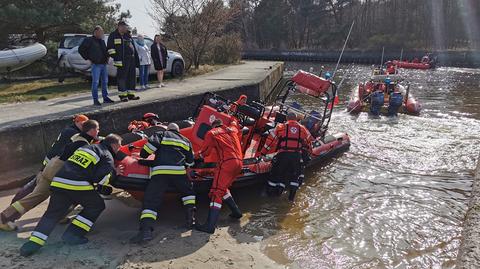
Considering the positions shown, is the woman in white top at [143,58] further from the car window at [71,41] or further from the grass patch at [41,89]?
the car window at [71,41]

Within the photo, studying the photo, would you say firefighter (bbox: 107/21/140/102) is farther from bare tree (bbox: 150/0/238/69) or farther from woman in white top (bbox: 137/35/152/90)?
bare tree (bbox: 150/0/238/69)

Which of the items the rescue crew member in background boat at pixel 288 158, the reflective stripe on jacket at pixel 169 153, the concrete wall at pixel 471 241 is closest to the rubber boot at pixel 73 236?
the reflective stripe on jacket at pixel 169 153

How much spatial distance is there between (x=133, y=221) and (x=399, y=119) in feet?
33.2

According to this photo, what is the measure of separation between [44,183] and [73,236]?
86cm

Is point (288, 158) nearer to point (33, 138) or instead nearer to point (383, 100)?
point (33, 138)

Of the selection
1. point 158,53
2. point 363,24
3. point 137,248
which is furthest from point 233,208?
point 363,24

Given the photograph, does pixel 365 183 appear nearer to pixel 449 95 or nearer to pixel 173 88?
pixel 173 88

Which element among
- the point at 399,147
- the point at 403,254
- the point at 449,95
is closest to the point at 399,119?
the point at 399,147

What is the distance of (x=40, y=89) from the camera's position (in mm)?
11727

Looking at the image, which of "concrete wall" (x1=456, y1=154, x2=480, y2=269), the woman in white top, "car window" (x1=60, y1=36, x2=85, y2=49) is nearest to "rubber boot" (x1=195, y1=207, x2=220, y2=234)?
"concrete wall" (x1=456, y1=154, x2=480, y2=269)

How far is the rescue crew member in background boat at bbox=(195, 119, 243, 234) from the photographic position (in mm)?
5727

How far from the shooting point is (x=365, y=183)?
7.84 meters

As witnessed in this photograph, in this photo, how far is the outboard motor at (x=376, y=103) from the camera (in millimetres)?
13800

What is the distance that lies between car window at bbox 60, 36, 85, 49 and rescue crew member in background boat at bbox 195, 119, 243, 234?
8.02 metres
